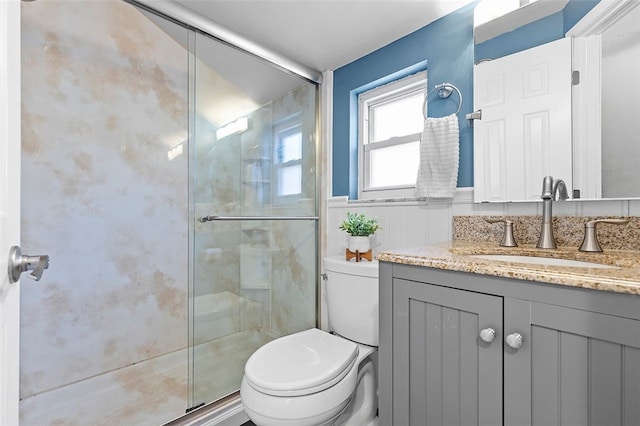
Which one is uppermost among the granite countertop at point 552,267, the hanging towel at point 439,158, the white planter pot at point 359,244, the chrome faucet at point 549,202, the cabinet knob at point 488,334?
the hanging towel at point 439,158

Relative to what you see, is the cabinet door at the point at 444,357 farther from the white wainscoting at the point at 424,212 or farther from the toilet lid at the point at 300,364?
the white wainscoting at the point at 424,212

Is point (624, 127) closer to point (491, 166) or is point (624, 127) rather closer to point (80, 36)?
point (491, 166)

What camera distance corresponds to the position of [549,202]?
116 centimetres

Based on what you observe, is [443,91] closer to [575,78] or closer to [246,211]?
[575,78]

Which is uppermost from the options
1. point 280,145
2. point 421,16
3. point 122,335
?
point 421,16

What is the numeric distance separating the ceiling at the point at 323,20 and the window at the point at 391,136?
0.27 meters

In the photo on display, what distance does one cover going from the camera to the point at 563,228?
3.87ft

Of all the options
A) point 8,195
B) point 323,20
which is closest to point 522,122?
point 323,20

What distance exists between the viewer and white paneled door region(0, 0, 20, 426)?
54cm

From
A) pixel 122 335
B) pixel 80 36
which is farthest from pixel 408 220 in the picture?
pixel 80 36

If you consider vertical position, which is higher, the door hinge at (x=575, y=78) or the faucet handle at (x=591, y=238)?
the door hinge at (x=575, y=78)

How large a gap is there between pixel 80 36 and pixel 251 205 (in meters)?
1.20

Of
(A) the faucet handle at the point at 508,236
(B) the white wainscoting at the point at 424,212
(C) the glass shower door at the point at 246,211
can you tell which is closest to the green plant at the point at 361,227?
(B) the white wainscoting at the point at 424,212

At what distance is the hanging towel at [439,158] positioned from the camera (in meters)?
1.46
